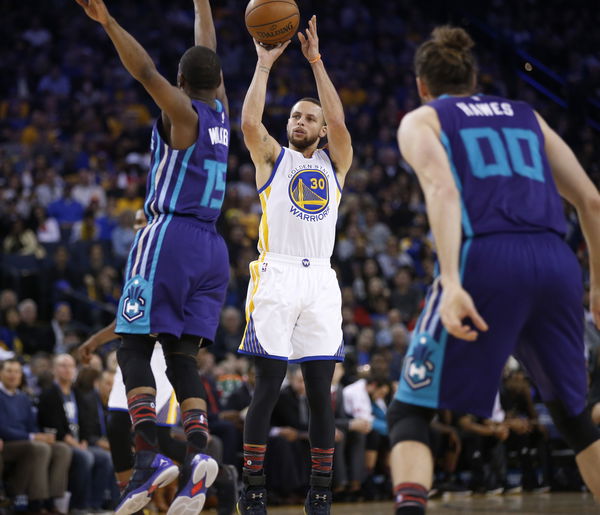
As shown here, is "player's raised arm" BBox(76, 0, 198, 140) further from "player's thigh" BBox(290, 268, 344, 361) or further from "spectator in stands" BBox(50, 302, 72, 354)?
"spectator in stands" BBox(50, 302, 72, 354)

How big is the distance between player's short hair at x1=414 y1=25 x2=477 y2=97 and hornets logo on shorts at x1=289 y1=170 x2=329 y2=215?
211 cm

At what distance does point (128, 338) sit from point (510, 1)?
21.4m

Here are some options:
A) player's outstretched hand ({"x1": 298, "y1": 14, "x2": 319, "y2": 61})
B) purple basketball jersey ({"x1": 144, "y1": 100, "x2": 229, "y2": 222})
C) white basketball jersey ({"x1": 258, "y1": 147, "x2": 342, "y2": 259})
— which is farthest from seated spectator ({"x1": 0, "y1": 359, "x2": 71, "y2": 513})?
player's outstretched hand ({"x1": 298, "y1": 14, "x2": 319, "y2": 61})

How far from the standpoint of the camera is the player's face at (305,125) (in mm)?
6312

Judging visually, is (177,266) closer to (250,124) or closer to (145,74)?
(145,74)

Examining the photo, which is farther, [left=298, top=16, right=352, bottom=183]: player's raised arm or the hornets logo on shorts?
[left=298, top=16, right=352, bottom=183]: player's raised arm

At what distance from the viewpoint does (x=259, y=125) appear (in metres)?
6.06

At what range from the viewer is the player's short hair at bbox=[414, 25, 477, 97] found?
3979mm

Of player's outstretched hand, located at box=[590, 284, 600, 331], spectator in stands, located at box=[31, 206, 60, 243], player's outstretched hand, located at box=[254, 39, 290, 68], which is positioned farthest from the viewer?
spectator in stands, located at box=[31, 206, 60, 243]

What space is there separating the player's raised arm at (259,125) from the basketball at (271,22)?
0.80 feet

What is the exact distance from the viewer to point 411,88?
2194cm

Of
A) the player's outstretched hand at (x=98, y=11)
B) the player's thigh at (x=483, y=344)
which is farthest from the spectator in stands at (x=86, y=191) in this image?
the player's thigh at (x=483, y=344)

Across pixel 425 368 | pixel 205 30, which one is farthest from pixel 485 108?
pixel 205 30

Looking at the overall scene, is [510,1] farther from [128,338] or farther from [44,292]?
[128,338]
